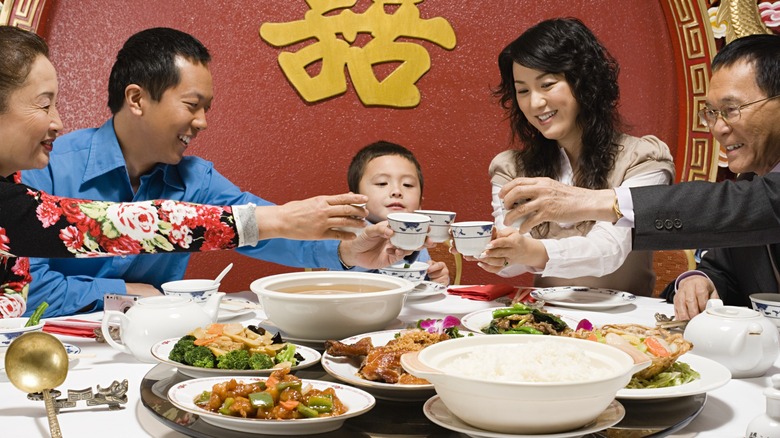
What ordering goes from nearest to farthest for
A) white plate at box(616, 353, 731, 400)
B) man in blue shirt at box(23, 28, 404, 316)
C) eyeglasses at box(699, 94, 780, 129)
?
→ white plate at box(616, 353, 731, 400)
eyeglasses at box(699, 94, 780, 129)
man in blue shirt at box(23, 28, 404, 316)

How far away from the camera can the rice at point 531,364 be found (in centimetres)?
95

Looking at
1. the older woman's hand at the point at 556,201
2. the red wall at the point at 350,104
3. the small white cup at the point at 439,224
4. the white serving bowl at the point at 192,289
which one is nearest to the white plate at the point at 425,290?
the small white cup at the point at 439,224

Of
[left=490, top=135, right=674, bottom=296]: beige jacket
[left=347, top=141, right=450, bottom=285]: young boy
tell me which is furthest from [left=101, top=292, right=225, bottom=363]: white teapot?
[left=490, top=135, right=674, bottom=296]: beige jacket

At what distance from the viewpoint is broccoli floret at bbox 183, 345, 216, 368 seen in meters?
1.27

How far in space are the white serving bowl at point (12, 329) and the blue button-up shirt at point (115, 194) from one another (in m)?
0.58

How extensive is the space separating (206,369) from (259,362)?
0.30 feet

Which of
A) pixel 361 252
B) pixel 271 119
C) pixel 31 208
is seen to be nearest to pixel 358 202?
pixel 361 252

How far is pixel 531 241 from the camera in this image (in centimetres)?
227

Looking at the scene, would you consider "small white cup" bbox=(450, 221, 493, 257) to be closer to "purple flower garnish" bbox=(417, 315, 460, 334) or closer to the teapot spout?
"purple flower garnish" bbox=(417, 315, 460, 334)

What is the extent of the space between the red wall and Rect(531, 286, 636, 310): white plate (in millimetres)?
2012

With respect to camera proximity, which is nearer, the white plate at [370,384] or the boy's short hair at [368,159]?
the white plate at [370,384]

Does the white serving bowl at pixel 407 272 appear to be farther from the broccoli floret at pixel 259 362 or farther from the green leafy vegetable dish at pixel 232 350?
the broccoli floret at pixel 259 362

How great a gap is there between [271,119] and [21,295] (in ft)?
7.78

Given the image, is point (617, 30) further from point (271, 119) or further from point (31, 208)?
point (31, 208)
